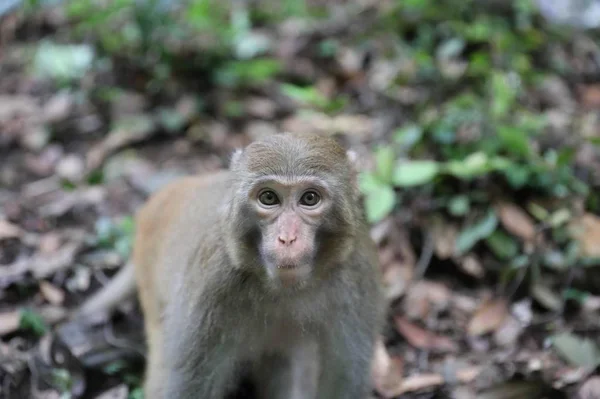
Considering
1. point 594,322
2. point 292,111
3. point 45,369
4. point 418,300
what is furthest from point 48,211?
point 594,322

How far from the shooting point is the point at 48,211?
558 centimetres

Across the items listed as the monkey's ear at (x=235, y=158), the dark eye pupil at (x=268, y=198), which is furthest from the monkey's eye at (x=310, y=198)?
the monkey's ear at (x=235, y=158)

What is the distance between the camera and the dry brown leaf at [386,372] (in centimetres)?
421

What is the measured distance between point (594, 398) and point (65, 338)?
2.93m

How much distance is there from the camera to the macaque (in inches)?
119

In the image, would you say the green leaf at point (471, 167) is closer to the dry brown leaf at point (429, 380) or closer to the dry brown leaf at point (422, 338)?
the dry brown leaf at point (422, 338)

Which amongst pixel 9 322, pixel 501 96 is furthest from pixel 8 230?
pixel 501 96

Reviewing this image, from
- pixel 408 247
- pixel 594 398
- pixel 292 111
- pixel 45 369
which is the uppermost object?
pixel 292 111

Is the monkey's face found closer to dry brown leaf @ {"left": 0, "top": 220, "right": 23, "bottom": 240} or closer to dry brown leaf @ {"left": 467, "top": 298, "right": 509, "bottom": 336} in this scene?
dry brown leaf @ {"left": 467, "top": 298, "right": 509, "bottom": 336}

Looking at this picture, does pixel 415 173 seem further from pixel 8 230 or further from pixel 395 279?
pixel 8 230

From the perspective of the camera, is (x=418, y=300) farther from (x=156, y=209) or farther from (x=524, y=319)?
(x=156, y=209)

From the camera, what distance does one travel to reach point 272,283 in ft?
10.4

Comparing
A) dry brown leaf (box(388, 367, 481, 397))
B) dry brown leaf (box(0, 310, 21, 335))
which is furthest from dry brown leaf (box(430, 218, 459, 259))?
dry brown leaf (box(0, 310, 21, 335))

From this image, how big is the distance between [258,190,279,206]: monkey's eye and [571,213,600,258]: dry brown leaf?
255 centimetres
